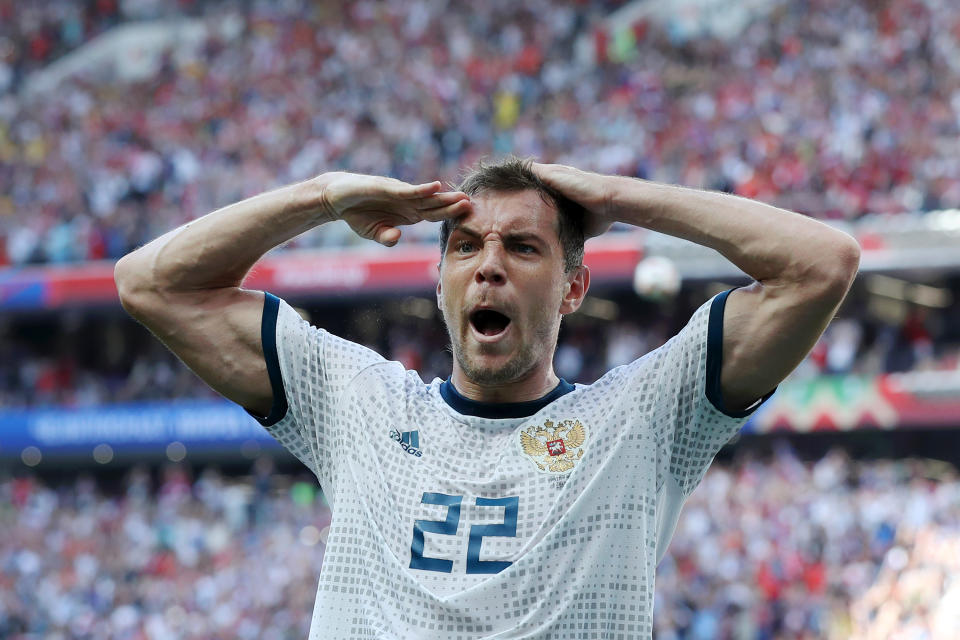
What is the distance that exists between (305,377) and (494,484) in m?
0.52

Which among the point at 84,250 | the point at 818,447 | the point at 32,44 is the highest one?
the point at 32,44

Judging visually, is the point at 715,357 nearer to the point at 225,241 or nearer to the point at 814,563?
the point at 225,241

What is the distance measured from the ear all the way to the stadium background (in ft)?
32.5

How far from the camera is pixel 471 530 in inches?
103

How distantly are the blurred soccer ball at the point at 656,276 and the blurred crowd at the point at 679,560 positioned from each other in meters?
2.71

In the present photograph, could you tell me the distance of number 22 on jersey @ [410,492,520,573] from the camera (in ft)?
8.51

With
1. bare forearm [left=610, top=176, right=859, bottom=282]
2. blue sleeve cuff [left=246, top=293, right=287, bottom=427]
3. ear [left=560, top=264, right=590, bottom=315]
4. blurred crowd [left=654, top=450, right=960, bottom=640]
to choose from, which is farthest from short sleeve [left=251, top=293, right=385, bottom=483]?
blurred crowd [left=654, top=450, right=960, bottom=640]

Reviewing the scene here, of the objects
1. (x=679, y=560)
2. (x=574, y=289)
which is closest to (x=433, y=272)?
(x=679, y=560)

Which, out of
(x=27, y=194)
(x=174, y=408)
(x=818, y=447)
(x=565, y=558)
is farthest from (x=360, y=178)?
(x=27, y=194)

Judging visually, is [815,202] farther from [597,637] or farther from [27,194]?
[597,637]

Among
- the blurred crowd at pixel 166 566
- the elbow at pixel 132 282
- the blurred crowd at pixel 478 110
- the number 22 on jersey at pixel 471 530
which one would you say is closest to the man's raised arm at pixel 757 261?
the number 22 on jersey at pixel 471 530

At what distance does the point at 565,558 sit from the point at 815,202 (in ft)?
49.5

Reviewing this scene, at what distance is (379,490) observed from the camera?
2727 millimetres

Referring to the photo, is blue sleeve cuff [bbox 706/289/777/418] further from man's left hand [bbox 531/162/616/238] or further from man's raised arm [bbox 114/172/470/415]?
man's raised arm [bbox 114/172/470/415]
